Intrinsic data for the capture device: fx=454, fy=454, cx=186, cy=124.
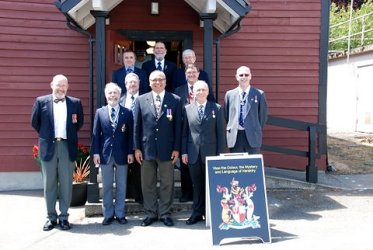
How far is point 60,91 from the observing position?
547cm

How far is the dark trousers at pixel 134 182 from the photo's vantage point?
6109 mm

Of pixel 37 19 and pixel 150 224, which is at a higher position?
pixel 37 19

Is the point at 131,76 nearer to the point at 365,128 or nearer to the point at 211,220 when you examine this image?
the point at 211,220

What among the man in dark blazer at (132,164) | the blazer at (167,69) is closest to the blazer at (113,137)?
the man in dark blazer at (132,164)

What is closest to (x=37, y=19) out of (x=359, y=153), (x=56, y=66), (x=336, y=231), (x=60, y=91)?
(x=56, y=66)

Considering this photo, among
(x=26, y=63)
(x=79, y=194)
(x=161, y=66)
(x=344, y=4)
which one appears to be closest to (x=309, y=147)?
(x=161, y=66)

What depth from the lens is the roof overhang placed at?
20.8 ft

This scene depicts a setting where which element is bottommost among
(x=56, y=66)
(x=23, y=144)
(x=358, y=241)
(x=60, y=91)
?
(x=358, y=241)

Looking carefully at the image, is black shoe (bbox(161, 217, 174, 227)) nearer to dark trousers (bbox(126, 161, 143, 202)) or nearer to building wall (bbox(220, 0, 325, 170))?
dark trousers (bbox(126, 161, 143, 202))

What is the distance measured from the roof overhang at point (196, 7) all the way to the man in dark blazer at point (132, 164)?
1.35 meters

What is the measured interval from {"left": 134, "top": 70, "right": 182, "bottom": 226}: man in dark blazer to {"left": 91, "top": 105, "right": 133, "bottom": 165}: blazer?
0.15 m

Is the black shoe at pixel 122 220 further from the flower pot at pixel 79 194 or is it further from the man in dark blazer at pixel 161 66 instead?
the man in dark blazer at pixel 161 66

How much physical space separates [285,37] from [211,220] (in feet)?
16.3

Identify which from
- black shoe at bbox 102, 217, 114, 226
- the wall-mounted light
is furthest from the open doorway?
black shoe at bbox 102, 217, 114, 226
